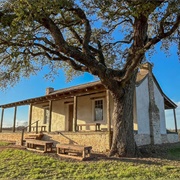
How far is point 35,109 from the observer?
803 inches

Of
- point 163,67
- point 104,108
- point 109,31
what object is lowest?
point 104,108

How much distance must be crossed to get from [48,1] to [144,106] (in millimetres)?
9884

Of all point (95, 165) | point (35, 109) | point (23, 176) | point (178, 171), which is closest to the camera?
point (23, 176)

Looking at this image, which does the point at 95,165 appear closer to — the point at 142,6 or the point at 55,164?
the point at 55,164

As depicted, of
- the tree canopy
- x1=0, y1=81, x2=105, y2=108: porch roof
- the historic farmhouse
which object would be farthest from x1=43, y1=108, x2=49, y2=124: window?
the tree canopy

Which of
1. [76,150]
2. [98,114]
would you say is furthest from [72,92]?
[76,150]

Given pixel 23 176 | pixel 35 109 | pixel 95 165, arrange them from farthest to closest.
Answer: pixel 35 109
pixel 95 165
pixel 23 176

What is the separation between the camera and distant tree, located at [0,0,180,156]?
7.43 metres

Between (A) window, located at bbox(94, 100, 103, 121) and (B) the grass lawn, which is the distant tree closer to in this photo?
(B) the grass lawn

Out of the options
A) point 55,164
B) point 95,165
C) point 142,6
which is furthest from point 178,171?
point 142,6

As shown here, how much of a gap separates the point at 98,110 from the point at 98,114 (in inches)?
11.8

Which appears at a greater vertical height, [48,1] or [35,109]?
[48,1]

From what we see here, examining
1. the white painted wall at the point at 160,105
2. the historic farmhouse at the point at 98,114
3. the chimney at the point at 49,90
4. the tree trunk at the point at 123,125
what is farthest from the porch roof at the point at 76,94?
the chimney at the point at 49,90

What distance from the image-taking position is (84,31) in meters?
10.6
